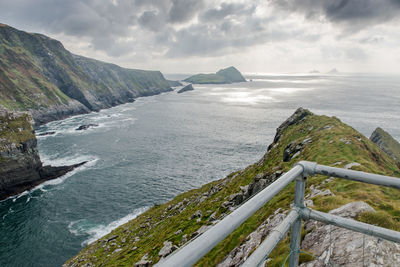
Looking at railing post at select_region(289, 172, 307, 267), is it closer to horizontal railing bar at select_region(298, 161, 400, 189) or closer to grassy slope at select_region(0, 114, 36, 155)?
horizontal railing bar at select_region(298, 161, 400, 189)

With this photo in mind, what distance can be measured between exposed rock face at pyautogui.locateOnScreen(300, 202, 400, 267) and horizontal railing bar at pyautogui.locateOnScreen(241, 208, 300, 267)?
37.1 inches

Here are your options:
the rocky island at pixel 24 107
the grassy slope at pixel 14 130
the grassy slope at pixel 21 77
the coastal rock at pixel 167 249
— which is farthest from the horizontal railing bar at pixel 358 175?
the grassy slope at pixel 21 77

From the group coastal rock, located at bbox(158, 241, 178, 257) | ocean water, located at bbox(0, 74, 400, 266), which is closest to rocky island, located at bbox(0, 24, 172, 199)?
ocean water, located at bbox(0, 74, 400, 266)

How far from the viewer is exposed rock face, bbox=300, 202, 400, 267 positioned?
14.7ft

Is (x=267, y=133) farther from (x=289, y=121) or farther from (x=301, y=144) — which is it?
(x=301, y=144)

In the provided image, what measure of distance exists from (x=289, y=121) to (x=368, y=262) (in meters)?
56.2

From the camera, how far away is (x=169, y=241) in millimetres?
24062

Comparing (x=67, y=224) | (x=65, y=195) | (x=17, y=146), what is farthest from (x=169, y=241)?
(x=17, y=146)

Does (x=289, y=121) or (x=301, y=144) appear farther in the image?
(x=289, y=121)

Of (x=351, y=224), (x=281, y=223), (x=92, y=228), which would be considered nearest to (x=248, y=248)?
(x=351, y=224)

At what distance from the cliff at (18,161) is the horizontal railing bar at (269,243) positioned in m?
77.0

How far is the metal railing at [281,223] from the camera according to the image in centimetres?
190

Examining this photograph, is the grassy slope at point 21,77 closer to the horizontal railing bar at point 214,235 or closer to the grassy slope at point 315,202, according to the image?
the grassy slope at point 315,202

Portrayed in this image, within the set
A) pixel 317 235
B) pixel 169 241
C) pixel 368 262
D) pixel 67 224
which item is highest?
pixel 368 262
